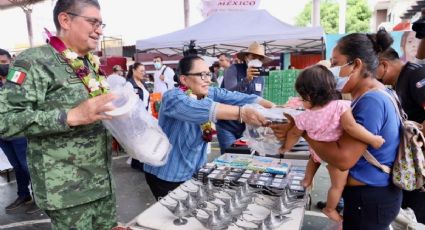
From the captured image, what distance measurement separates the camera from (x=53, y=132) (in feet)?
4.40

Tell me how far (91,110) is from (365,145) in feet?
4.05

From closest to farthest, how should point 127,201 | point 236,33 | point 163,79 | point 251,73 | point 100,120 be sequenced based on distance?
point 100,120
point 127,201
point 251,73
point 236,33
point 163,79

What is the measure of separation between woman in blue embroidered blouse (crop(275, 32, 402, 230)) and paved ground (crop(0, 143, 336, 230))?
4.63ft

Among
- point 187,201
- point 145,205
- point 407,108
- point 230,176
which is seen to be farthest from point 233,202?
point 145,205

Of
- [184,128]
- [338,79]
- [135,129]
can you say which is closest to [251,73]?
[184,128]

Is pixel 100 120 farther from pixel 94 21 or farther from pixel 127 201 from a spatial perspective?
pixel 127 201

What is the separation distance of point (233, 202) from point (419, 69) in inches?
66.8

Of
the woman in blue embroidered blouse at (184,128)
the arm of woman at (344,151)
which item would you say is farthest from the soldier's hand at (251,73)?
the arm of woman at (344,151)

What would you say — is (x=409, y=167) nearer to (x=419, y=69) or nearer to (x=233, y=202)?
(x=233, y=202)

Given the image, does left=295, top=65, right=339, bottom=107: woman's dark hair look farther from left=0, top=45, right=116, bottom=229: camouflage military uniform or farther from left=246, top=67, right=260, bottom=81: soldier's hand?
left=246, top=67, right=260, bottom=81: soldier's hand

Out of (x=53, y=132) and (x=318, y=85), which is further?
(x=318, y=85)

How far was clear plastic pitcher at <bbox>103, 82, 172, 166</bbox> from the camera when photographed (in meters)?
1.38

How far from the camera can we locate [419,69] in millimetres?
2242

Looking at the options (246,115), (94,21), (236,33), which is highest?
(236,33)
